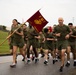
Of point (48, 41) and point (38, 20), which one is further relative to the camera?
point (48, 41)

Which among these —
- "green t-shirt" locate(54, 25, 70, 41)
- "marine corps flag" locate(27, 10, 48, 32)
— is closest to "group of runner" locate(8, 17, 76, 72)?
"green t-shirt" locate(54, 25, 70, 41)

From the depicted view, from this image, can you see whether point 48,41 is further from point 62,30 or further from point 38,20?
point 62,30

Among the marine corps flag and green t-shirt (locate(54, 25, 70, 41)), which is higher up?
the marine corps flag

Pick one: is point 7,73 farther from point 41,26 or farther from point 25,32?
point 25,32

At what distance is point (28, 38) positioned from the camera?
633 inches

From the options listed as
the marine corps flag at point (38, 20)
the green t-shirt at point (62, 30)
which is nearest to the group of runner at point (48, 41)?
the green t-shirt at point (62, 30)

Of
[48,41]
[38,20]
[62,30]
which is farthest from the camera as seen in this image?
[48,41]

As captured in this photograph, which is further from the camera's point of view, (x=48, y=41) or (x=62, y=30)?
(x=48, y=41)

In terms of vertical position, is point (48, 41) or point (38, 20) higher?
point (38, 20)

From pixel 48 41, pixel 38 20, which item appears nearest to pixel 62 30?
pixel 38 20

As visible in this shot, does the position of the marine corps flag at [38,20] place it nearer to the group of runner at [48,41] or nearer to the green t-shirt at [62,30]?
the group of runner at [48,41]

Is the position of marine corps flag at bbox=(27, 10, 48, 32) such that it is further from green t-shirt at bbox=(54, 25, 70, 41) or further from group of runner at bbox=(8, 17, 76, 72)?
green t-shirt at bbox=(54, 25, 70, 41)

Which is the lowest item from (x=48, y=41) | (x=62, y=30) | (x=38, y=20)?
(x=48, y=41)

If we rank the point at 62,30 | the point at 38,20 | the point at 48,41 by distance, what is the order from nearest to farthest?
the point at 62,30
the point at 38,20
the point at 48,41
